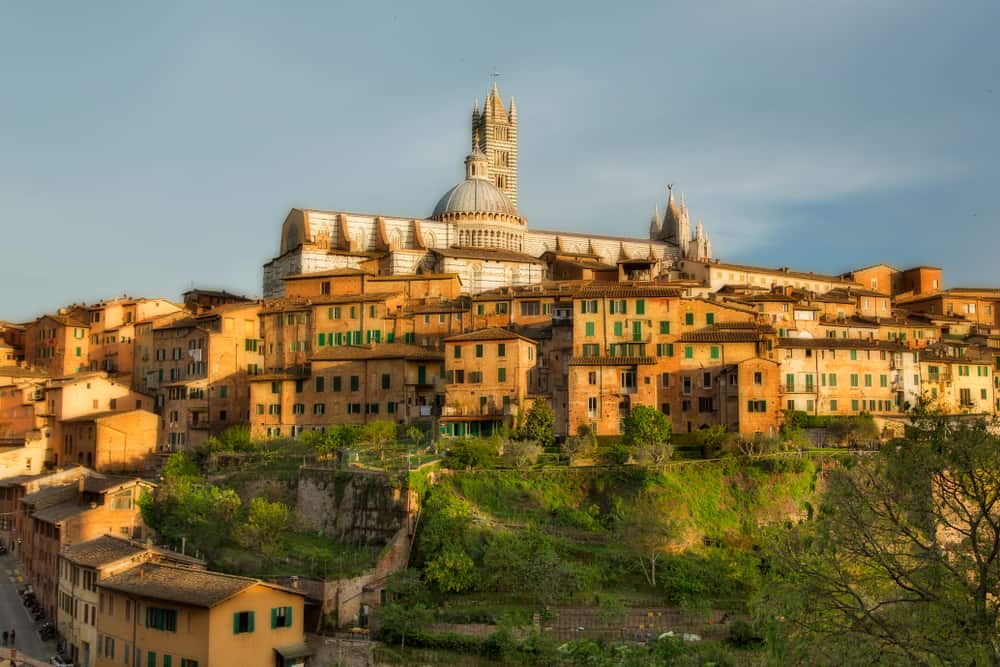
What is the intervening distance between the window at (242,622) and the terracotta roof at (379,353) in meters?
24.1

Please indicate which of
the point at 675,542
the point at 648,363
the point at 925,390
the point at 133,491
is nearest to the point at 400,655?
the point at 675,542

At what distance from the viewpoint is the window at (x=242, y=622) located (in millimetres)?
35438

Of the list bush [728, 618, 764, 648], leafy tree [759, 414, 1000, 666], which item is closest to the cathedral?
bush [728, 618, 764, 648]

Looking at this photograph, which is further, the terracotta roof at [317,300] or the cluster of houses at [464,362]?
the terracotta roof at [317,300]

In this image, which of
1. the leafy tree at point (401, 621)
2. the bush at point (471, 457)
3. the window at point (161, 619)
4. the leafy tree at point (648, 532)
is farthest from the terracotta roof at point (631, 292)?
the window at point (161, 619)

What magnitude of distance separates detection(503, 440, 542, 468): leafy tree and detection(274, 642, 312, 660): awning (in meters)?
13.7

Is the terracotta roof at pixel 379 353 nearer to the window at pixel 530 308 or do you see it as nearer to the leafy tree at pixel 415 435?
the leafy tree at pixel 415 435

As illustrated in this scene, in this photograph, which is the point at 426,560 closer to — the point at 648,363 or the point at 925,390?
the point at 648,363

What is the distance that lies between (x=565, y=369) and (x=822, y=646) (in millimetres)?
38415

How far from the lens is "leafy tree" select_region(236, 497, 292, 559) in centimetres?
4375

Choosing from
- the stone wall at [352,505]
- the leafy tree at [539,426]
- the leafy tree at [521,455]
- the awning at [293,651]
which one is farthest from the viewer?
the leafy tree at [539,426]

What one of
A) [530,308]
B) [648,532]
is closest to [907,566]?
[648,532]

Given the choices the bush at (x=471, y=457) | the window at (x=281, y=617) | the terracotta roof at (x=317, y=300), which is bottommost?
the window at (x=281, y=617)

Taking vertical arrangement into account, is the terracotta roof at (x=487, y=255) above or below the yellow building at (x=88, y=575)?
above
